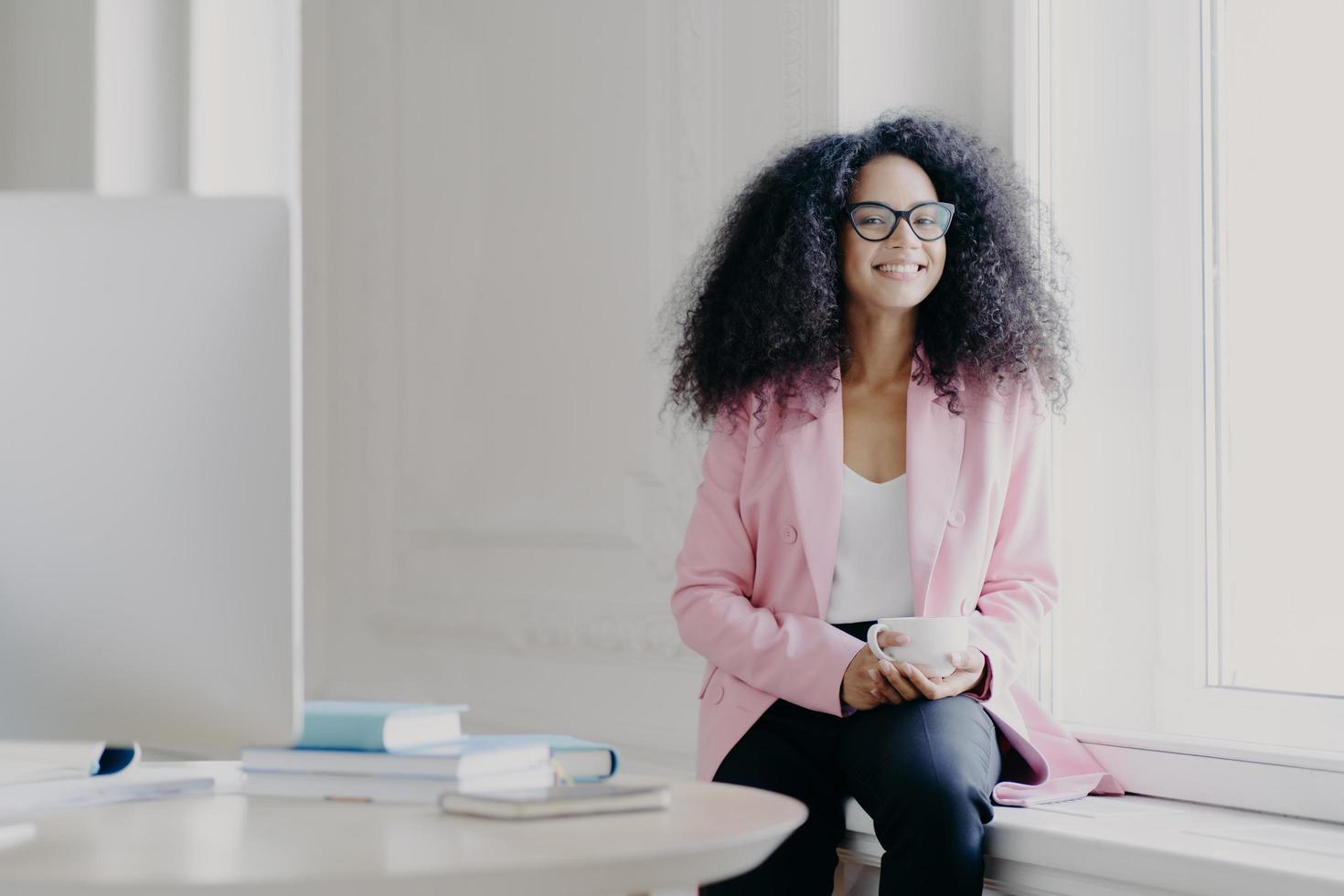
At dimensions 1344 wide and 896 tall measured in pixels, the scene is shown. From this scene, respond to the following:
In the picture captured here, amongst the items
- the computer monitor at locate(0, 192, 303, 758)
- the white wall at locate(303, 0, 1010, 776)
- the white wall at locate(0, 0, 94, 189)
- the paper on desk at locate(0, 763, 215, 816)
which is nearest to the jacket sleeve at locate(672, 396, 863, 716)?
Result: the white wall at locate(303, 0, 1010, 776)

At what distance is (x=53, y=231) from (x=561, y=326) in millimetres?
1633

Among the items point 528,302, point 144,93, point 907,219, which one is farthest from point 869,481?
point 144,93

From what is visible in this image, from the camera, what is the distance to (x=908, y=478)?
1656 millimetres

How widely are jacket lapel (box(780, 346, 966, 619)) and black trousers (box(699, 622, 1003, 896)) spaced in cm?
9

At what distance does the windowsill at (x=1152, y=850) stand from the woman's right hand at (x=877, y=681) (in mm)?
176

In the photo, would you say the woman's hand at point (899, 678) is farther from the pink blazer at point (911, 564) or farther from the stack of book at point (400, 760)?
the stack of book at point (400, 760)

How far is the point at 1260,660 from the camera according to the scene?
69.7 inches

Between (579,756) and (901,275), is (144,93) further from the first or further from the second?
(579,756)

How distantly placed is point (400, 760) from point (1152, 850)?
2.64 ft

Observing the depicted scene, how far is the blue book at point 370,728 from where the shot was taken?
0.99 meters

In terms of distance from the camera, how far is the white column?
2.63m

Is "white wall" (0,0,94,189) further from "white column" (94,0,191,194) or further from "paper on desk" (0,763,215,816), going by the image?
"paper on desk" (0,763,215,816)

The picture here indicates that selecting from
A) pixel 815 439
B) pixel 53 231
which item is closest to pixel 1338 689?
pixel 815 439

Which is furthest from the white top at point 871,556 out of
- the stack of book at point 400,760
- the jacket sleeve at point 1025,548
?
the stack of book at point 400,760
